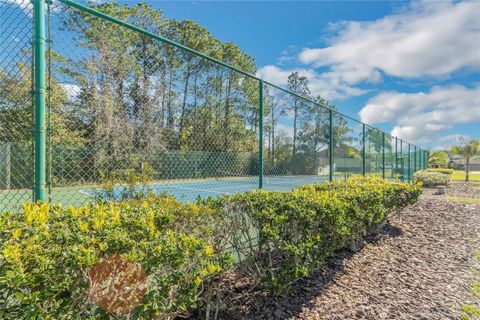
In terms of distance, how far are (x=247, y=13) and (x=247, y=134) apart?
3529mm

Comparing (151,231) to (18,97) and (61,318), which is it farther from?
(18,97)

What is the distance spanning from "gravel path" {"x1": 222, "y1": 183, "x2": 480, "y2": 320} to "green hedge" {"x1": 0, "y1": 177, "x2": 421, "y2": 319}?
1.35 ft

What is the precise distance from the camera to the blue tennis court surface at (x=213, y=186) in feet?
10.3

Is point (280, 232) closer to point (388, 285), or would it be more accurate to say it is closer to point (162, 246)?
point (162, 246)

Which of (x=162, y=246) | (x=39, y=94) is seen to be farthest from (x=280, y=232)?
(x=39, y=94)

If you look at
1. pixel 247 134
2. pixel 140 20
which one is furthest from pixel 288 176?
pixel 140 20

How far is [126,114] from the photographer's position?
291 cm

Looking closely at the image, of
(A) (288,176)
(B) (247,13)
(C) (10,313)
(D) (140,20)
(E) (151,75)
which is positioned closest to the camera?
(C) (10,313)

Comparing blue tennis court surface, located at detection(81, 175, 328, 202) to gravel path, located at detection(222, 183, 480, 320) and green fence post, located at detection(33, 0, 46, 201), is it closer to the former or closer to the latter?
green fence post, located at detection(33, 0, 46, 201)

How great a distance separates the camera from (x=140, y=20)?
18453mm

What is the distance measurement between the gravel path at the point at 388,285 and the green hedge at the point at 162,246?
411 mm

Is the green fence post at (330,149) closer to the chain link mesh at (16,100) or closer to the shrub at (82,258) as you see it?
the shrub at (82,258)

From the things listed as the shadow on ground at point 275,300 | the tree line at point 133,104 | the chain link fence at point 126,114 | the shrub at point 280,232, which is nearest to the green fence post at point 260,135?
the chain link fence at point 126,114

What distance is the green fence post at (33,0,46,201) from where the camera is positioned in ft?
6.75
